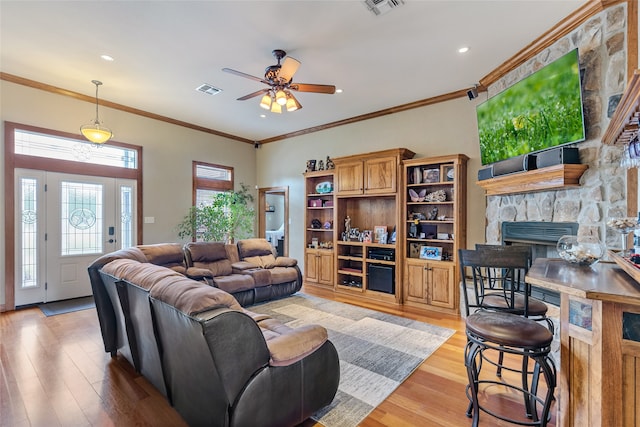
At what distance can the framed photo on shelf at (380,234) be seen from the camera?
5.04 meters

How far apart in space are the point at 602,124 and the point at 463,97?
2065 millimetres

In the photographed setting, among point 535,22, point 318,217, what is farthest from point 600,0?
point 318,217

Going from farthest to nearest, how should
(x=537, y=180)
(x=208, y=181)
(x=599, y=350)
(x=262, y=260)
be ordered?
(x=208, y=181)
(x=262, y=260)
(x=537, y=180)
(x=599, y=350)

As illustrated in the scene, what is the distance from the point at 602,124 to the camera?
2.61 m

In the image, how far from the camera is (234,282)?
436cm

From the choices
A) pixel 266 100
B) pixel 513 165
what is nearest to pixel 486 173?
pixel 513 165

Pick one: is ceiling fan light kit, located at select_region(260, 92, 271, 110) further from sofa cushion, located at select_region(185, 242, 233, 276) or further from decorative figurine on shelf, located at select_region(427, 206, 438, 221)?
decorative figurine on shelf, located at select_region(427, 206, 438, 221)

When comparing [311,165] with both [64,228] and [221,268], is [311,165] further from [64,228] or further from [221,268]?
[64,228]

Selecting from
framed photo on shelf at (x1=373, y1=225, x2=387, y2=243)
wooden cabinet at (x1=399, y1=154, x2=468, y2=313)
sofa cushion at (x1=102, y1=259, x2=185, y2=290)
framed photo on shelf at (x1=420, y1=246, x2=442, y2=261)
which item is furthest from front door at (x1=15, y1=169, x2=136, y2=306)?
framed photo on shelf at (x1=420, y1=246, x2=442, y2=261)

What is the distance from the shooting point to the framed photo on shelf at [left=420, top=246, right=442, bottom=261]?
4426 millimetres

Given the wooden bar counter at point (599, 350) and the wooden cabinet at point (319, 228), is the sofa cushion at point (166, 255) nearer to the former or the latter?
the wooden cabinet at point (319, 228)

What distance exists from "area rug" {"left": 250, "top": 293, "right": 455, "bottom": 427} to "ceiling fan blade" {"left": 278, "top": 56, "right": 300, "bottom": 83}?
297cm

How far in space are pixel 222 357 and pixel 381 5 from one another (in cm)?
298

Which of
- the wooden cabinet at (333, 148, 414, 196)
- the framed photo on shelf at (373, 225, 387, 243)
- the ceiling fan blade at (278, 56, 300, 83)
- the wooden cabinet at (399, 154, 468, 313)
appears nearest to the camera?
the ceiling fan blade at (278, 56, 300, 83)
